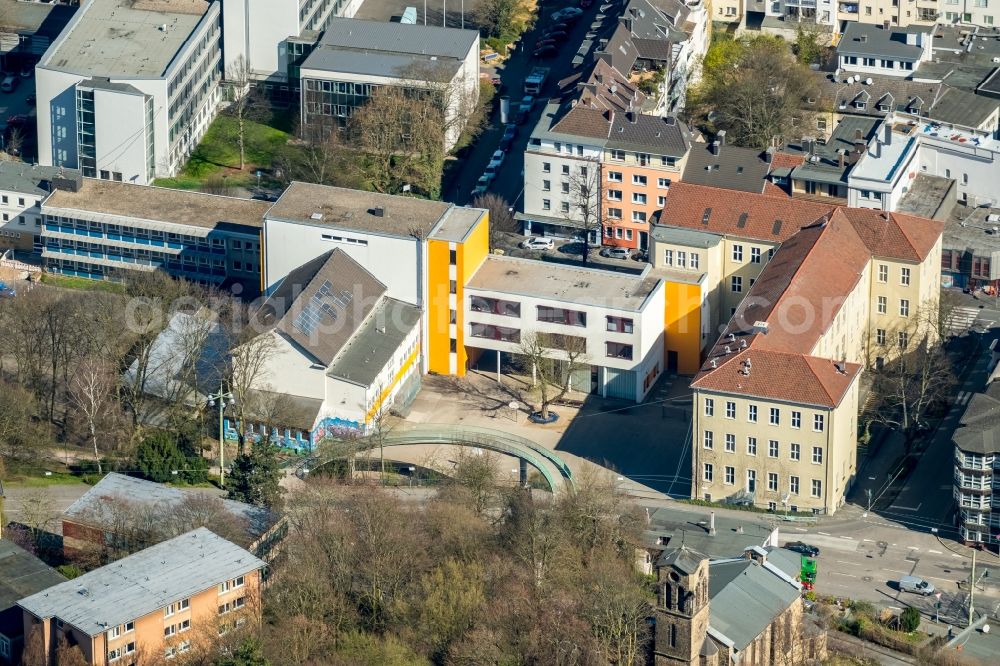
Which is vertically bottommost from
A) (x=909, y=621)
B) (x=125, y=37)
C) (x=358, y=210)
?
(x=909, y=621)

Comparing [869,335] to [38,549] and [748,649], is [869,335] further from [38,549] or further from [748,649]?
[38,549]

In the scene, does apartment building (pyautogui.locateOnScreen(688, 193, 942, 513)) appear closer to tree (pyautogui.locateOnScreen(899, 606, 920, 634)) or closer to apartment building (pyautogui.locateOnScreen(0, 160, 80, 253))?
tree (pyautogui.locateOnScreen(899, 606, 920, 634))

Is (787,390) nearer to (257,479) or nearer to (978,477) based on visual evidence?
(978,477)

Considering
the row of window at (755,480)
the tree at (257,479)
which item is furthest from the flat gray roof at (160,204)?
the row of window at (755,480)

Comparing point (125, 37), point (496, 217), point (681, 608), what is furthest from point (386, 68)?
point (681, 608)

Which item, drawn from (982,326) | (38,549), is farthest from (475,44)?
(38,549)

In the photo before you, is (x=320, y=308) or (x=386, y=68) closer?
(x=320, y=308)
